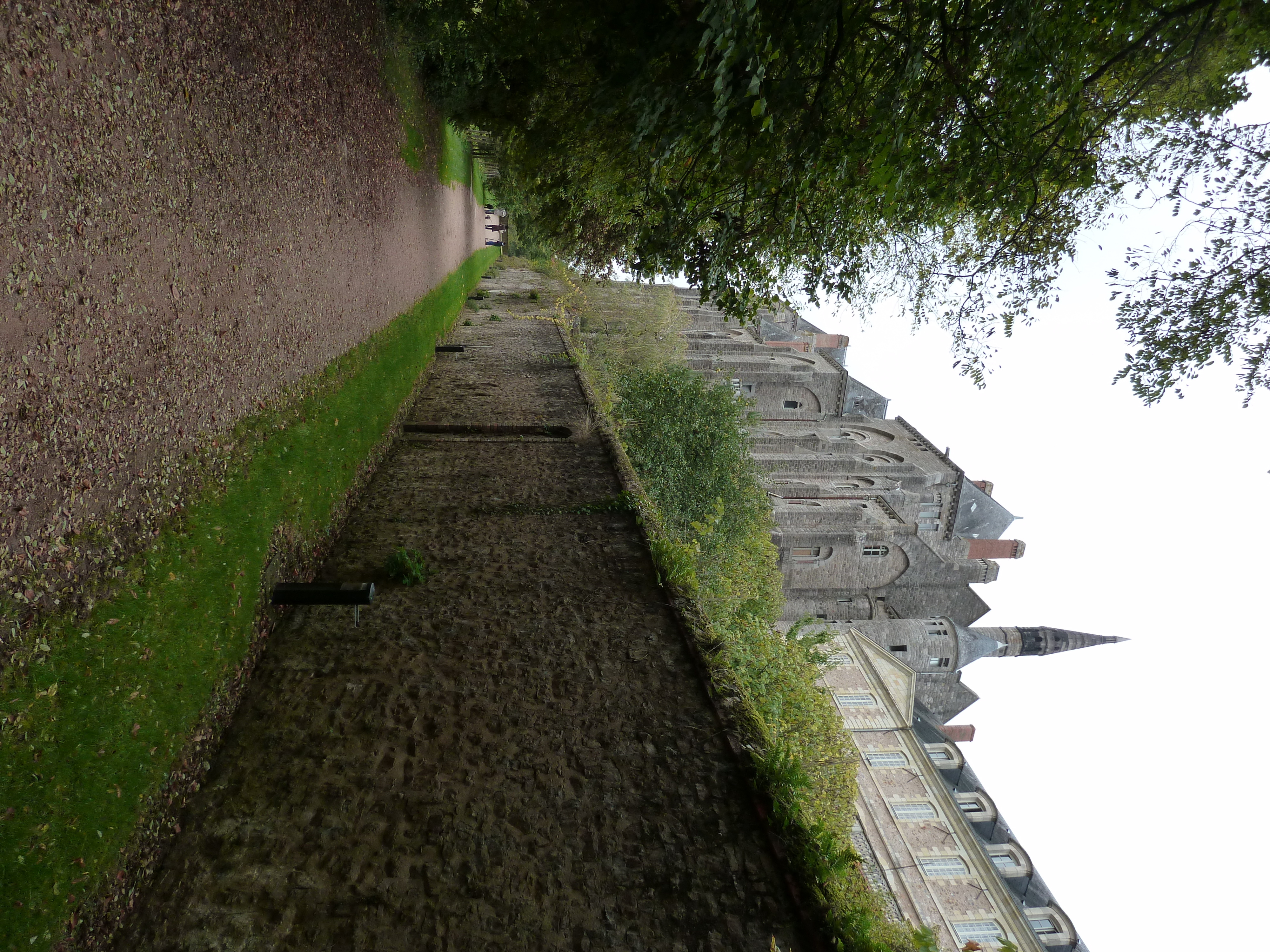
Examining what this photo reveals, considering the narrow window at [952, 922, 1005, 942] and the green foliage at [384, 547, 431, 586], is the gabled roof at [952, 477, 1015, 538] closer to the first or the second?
the narrow window at [952, 922, 1005, 942]

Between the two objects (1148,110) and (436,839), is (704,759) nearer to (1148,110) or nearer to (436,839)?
(436,839)

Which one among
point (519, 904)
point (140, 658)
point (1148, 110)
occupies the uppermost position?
point (1148, 110)

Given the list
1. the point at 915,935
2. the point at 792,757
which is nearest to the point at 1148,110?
the point at 792,757

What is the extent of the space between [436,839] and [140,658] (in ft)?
8.01

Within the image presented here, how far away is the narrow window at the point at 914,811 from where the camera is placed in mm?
24516

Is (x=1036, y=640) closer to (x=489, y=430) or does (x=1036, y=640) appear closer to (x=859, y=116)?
(x=489, y=430)

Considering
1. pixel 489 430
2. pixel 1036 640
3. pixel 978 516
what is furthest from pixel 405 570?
pixel 1036 640

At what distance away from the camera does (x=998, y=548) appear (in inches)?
1529

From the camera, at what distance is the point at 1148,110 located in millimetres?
7422

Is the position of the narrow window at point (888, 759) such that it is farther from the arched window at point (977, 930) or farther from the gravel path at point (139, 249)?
the gravel path at point (139, 249)

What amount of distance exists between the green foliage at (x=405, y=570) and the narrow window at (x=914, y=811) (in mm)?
23025

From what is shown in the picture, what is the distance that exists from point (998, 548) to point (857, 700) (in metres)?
16.6

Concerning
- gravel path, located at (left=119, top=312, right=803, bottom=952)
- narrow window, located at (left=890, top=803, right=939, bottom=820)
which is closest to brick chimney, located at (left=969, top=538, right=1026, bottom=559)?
narrow window, located at (left=890, top=803, right=939, bottom=820)

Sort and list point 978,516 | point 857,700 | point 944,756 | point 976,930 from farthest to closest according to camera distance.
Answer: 1. point 978,516
2. point 944,756
3. point 857,700
4. point 976,930
